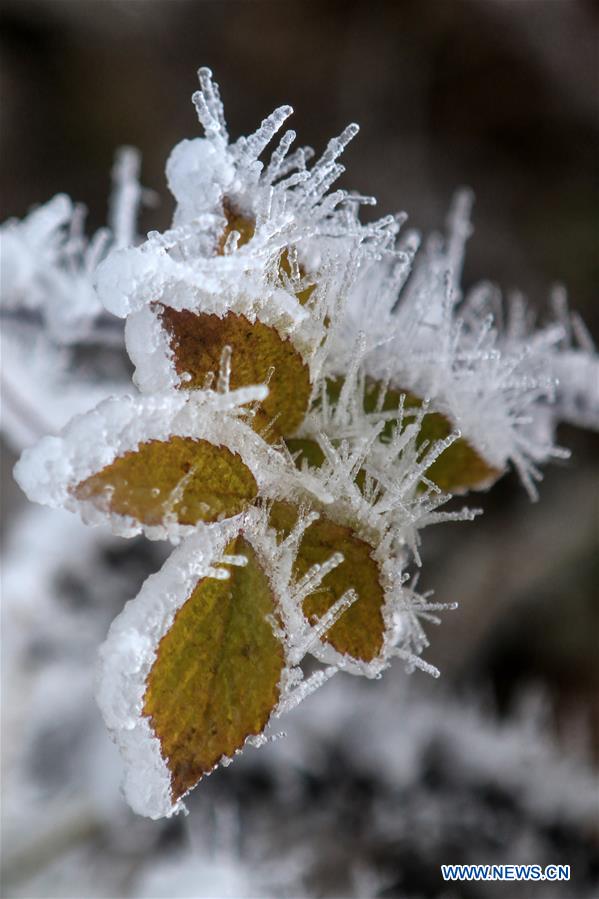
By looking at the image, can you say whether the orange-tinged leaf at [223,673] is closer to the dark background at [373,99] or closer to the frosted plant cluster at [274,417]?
the frosted plant cluster at [274,417]

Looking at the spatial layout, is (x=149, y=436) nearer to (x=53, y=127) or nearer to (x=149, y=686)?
(x=149, y=686)

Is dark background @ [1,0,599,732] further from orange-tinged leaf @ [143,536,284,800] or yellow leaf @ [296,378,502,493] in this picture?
orange-tinged leaf @ [143,536,284,800]

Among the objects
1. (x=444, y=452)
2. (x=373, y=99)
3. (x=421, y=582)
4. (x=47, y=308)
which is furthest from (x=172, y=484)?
(x=373, y=99)

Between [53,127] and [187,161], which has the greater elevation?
[53,127]

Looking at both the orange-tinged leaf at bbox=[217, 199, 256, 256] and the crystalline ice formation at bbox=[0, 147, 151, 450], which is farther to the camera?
the crystalline ice formation at bbox=[0, 147, 151, 450]

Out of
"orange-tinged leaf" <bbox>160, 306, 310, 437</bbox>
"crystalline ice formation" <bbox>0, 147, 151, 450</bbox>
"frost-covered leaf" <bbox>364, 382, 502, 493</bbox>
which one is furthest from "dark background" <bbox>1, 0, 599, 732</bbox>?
"orange-tinged leaf" <bbox>160, 306, 310, 437</bbox>

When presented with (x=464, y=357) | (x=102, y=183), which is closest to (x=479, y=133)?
(x=102, y=183)
